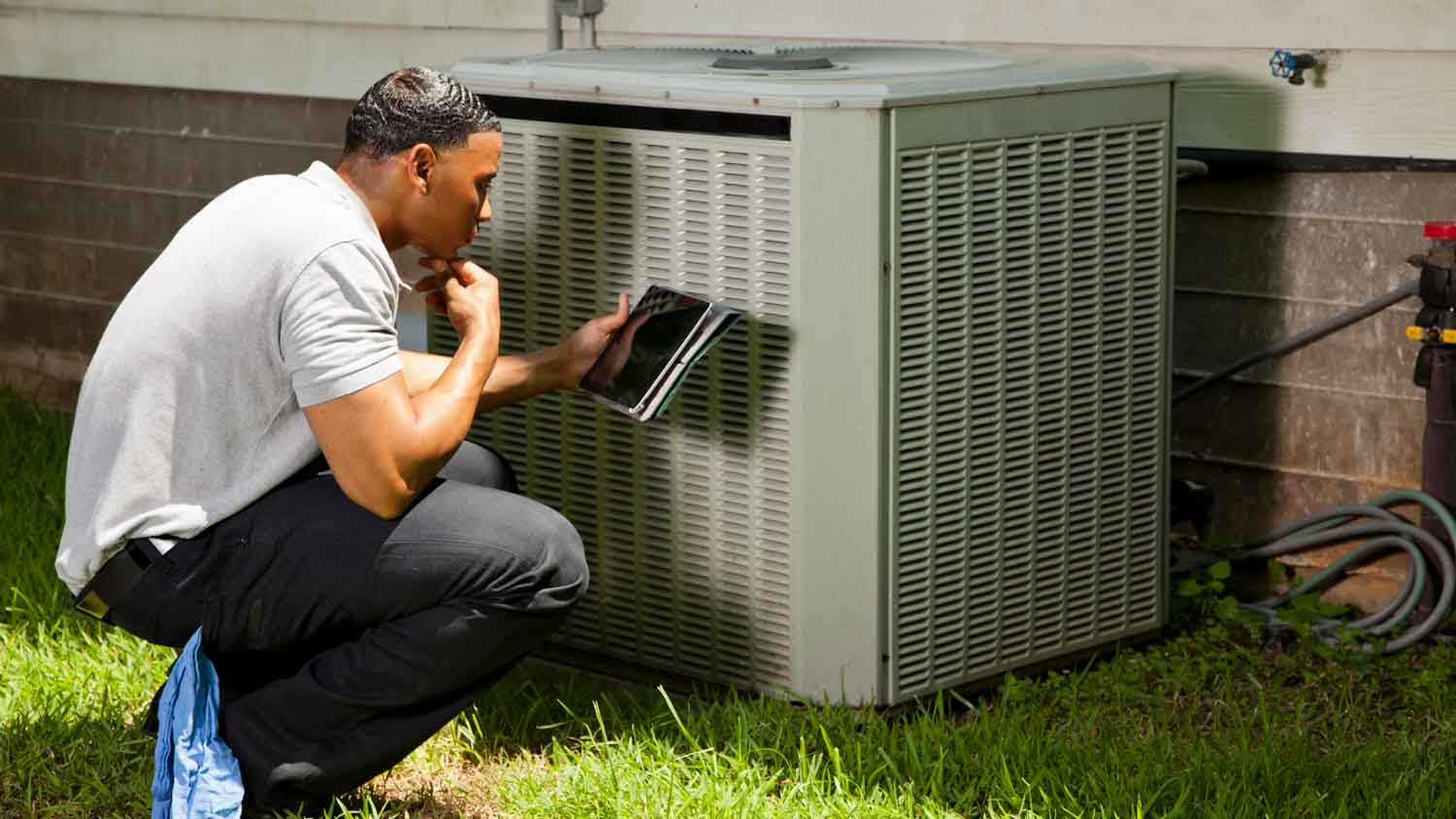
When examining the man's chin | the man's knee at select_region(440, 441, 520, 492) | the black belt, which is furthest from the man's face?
the black belt

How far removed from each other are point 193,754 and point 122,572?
293mm

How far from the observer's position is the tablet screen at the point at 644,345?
10.9ft

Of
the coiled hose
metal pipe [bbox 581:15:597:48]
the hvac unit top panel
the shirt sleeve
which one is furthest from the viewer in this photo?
metal pipe [bbox 581:15:597:48]

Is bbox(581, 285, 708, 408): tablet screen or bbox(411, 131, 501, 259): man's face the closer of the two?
bbox(411, 131, 501, 259): man's face

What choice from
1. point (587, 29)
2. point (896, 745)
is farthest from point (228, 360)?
point (587, 29)

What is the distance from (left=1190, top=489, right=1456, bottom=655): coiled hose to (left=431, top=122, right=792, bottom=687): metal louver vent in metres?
1.14

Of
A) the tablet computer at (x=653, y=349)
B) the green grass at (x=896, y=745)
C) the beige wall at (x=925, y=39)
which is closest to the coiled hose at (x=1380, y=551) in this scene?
the green grass at (x=896, y=745)

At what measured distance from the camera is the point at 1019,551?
3535 millimetres

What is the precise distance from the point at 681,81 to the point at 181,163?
3001 millimetres

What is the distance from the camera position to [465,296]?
10.4 ft

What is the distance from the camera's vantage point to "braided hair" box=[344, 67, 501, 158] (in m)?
3.01

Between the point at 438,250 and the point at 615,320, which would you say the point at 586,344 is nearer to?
the point at 615,320

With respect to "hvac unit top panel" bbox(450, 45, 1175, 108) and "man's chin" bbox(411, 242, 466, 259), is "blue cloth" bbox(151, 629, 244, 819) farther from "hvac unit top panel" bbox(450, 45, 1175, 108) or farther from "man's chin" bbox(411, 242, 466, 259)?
"hvac unit top panel" bbox(450, 45, 1175, 108)

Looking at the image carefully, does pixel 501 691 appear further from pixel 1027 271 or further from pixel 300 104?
pixel 300 104
